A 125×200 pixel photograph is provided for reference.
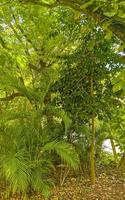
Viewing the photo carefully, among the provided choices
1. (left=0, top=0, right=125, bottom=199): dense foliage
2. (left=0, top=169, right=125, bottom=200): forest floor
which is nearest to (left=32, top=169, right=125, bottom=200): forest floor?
(left=0, top=169, right=125, bottom=200): forest floor

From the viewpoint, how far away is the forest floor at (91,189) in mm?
7223

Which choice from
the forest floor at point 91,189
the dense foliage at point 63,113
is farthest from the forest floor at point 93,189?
the dense foliage at point 63,113

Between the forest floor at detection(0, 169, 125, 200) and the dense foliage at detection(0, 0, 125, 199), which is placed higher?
the dense foliage at detection(0, 0, 125, 199)

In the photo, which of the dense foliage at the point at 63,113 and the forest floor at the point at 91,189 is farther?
the dense foliage at the point at 63,113

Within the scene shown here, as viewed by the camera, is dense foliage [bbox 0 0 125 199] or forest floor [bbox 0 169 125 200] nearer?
forest floor [bbox 0 169 125 200]

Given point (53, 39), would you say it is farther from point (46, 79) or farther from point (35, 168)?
point (35, 168)

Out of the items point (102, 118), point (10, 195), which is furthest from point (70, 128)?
point (10, 195)

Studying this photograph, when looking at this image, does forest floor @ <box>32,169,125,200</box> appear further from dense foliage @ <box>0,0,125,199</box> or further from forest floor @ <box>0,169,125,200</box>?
dense foliage @ <box>0,0,125,199</box>

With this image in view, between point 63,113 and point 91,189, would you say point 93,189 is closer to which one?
point 91,189

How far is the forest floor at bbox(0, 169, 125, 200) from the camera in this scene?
722 centimetres

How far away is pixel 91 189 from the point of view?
7.54m

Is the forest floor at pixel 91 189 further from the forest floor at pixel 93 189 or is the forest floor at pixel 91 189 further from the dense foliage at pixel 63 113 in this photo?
the dense foliage at pixel 63 113

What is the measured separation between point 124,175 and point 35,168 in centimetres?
211

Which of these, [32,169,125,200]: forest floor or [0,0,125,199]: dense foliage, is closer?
[32,169,125,200]: forest floor
